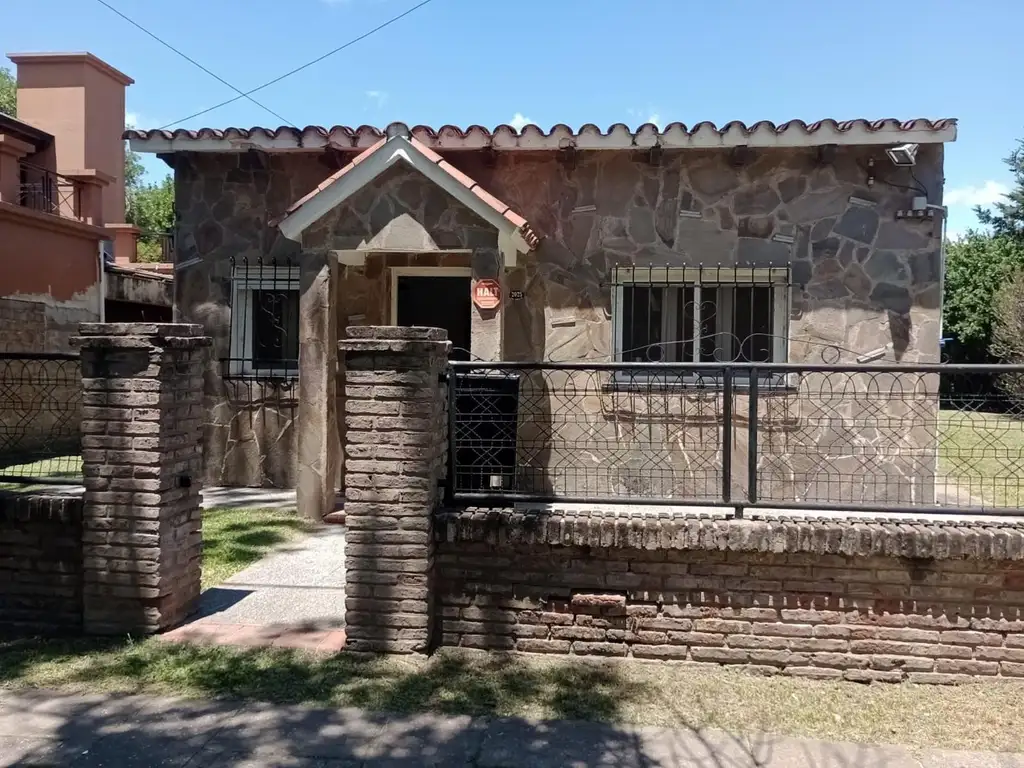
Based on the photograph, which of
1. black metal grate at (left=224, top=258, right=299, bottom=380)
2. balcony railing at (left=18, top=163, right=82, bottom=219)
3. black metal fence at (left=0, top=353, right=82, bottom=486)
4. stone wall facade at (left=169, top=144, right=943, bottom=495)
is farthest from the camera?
balcony railing at (left=18, top=163, right=82, bottom=219)

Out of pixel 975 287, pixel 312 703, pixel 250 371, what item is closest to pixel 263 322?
pixel 250 371

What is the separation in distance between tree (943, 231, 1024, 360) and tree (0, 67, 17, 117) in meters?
33.1

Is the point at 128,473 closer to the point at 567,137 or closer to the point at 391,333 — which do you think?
the point at 391,333

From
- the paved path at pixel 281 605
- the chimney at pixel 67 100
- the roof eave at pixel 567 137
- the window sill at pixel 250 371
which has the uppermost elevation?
the chimney at pixel 67 100

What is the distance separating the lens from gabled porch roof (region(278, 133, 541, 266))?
6676 millimetres

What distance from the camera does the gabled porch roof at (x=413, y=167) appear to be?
6676mm

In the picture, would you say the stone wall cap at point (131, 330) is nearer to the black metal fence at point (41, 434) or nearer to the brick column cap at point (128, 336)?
the brick column cap at point (128, 336)

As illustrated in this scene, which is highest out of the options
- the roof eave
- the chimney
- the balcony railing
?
the chimney

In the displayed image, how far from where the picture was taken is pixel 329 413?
7.22 metres

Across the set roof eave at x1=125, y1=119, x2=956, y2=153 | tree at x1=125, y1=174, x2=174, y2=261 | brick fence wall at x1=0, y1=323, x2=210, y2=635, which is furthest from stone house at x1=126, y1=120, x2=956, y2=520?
tree at x1=125, y1=174, x2=174, y2=261

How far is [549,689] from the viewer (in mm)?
3891

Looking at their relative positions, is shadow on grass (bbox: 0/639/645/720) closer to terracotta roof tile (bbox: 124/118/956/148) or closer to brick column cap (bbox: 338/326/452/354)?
brick column cap (bbox: 338/326/452/354)

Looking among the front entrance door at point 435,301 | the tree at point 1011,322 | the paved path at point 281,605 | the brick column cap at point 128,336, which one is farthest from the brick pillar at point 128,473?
the tree at point 1011,322

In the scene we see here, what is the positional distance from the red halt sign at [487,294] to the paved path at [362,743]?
3904 millimetres
